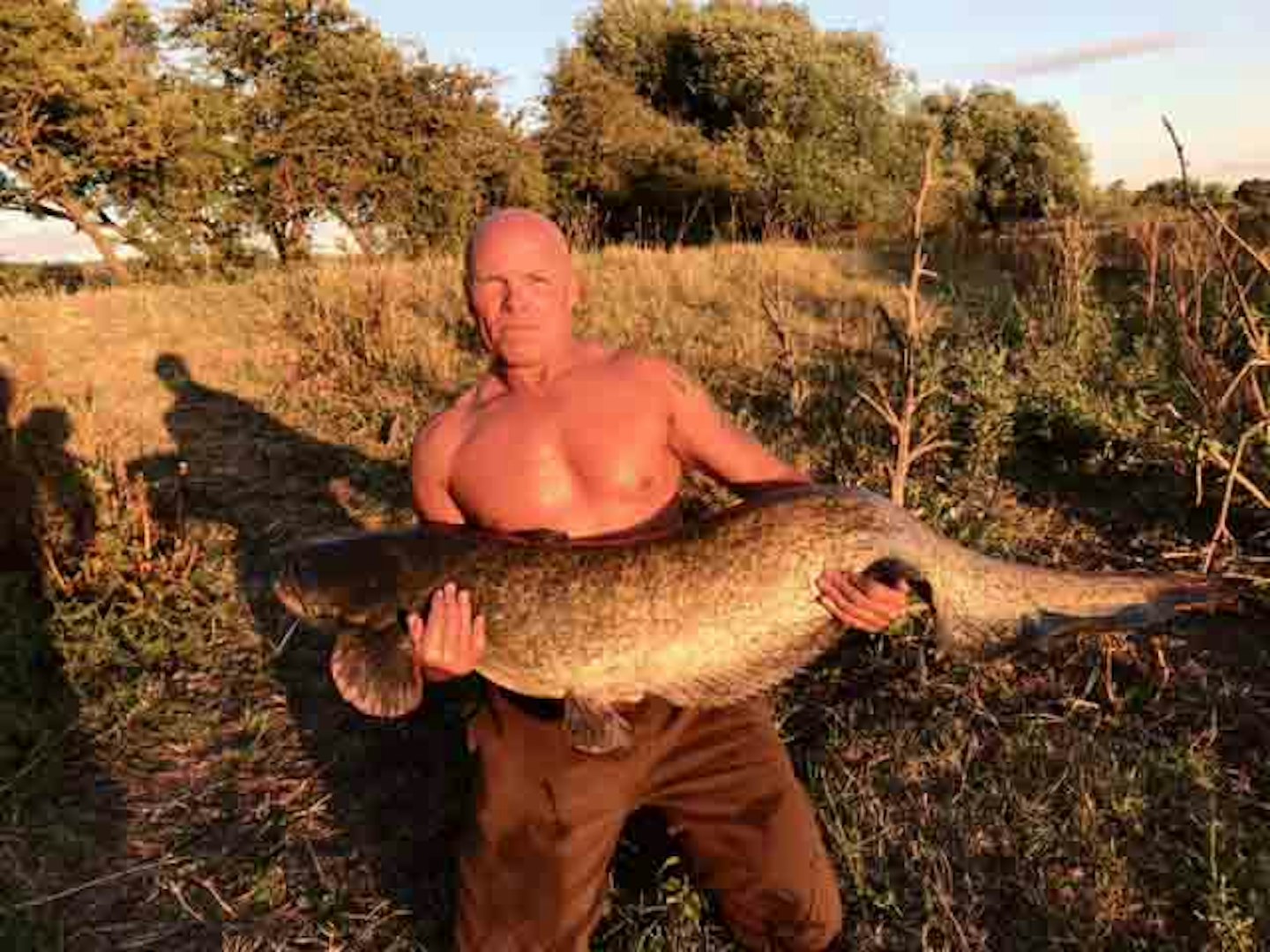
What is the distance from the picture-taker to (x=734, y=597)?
2025 millimetres

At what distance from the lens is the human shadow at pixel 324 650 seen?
2.81m

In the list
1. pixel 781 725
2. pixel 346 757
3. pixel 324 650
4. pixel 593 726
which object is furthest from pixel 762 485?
pixel 324 650

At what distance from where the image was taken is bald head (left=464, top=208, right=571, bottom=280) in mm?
2402

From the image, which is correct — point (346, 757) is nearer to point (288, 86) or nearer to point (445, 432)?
point (445, 432)

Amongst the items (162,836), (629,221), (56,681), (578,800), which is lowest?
(162,836)

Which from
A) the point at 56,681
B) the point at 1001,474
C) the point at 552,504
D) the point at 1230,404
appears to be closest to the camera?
the point at 552,504

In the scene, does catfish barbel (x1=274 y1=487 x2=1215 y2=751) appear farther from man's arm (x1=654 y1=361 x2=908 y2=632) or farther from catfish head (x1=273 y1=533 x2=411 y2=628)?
man's arm (x1=654 y1=361 x2=908 y2=632)

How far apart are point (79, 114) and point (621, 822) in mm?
24054

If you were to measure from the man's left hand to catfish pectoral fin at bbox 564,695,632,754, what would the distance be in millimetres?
588

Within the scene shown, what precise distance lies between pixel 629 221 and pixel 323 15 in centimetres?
860

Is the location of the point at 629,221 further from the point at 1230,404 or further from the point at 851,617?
the point at 851,617

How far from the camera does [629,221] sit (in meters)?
23.4

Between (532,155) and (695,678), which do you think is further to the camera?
(532,155)

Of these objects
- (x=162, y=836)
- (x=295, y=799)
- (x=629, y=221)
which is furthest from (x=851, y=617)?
(x=629, y=221)
